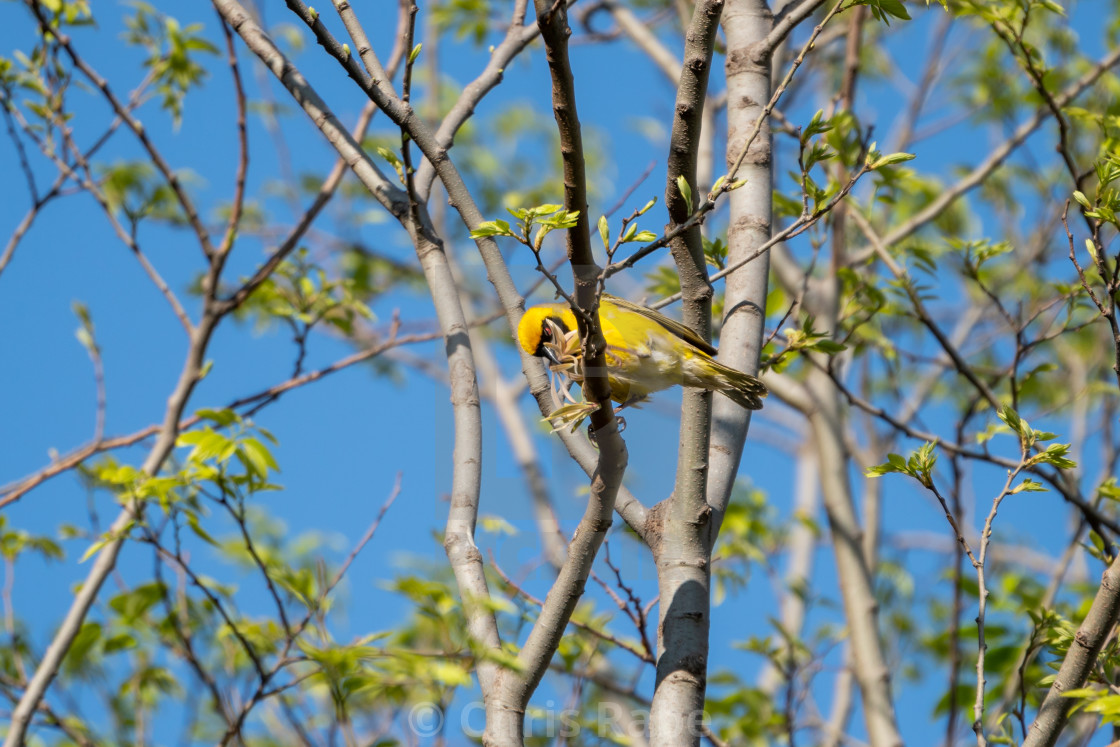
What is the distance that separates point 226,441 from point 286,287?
5.41 feet

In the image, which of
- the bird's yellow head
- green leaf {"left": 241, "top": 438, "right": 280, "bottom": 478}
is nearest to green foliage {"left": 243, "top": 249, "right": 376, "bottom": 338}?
green leaf {"left": 241, "top": 438, "right": 280, "bottom": 478}

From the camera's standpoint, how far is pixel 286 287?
5.26m

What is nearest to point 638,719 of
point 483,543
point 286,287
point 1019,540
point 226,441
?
point 483,543

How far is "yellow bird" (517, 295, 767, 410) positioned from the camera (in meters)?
3.01

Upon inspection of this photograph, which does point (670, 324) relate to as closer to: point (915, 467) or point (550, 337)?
point (550, 337)

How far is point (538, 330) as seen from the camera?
305cm

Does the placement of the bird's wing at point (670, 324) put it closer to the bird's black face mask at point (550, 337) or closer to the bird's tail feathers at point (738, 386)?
the bird's tail feathers at point (738, 386)

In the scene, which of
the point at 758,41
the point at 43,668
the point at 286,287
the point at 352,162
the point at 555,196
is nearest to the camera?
the point at 352,162

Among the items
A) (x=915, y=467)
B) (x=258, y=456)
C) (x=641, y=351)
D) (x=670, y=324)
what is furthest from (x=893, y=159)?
(x=258, y=456)

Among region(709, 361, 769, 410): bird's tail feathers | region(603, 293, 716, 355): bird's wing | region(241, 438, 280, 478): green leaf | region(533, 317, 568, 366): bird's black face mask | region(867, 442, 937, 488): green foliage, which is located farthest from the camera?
region(241, 438, 280, 478): green leaf

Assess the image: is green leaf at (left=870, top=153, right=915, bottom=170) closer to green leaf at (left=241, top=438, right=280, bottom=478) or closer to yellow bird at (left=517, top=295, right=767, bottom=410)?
yellow bird at (left=517, top=295, right=767, bottom=410)

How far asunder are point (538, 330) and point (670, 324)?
58 centimetres

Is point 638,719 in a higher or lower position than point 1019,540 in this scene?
lower

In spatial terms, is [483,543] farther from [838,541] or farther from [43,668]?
[838,541]
